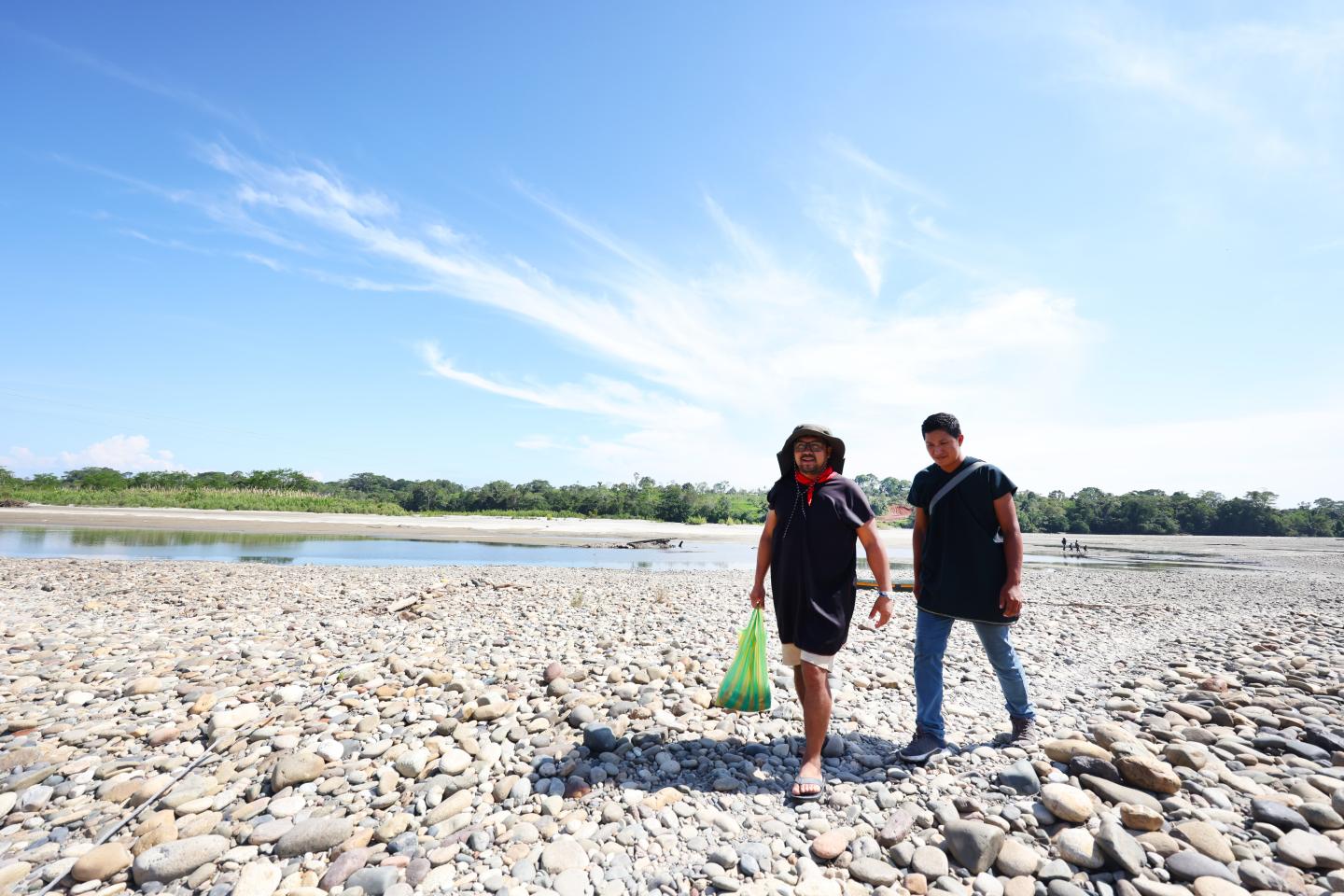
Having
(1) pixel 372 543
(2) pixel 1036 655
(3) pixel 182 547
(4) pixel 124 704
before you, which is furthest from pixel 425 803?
(1) pixel 372 543

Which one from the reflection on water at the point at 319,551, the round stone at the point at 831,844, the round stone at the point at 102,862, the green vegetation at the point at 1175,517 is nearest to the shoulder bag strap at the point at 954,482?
the round stone at the point at 831,844

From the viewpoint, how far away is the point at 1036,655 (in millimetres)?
7340

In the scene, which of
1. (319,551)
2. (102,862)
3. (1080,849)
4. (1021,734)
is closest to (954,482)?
(1021,734)

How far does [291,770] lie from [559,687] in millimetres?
2127

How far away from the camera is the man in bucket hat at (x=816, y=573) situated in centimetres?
336

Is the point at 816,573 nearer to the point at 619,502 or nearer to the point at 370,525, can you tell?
the point at 370,525

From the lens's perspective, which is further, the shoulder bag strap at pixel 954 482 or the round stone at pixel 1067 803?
the shoulder bag strap at pixel 954 482

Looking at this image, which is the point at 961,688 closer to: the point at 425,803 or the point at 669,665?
the point at 669,665

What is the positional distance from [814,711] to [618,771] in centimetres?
141

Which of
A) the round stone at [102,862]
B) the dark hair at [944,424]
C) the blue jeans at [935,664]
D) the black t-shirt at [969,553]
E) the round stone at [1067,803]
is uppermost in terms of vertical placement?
the dark hair at [944,424]

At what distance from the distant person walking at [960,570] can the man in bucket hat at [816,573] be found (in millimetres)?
589

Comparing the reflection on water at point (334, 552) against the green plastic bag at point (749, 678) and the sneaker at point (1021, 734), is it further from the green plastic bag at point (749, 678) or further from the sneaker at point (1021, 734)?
the sneaker at point (1021, 734)

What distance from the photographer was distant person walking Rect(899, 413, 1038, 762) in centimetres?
370

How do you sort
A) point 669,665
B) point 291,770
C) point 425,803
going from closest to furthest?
point 425,803 → point 291,770 → point 669,665
